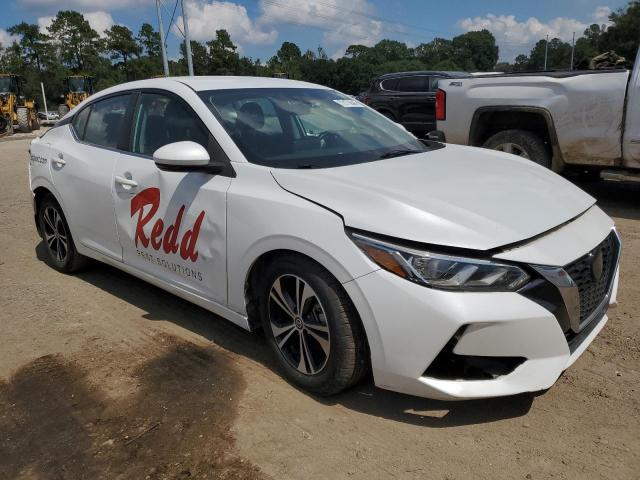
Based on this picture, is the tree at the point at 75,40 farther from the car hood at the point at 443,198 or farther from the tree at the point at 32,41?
the car hood at the point at 443,198

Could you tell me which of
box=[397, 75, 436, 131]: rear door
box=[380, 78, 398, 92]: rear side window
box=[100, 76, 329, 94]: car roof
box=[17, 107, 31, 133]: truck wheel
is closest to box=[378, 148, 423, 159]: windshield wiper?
box=[100, 76, 329, 94]: car roof

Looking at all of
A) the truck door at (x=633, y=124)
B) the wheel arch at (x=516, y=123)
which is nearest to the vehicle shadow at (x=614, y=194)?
the truck door at (x=633, y=124)

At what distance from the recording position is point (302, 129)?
3.55 metres

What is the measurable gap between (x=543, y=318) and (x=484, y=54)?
364 feet

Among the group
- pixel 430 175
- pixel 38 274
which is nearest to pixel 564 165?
pixel 430 175

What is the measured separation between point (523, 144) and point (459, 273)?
16.4ft

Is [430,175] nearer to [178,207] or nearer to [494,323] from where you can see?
[494,323]

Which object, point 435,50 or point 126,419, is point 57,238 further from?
point 435,50

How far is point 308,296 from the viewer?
9.03ft

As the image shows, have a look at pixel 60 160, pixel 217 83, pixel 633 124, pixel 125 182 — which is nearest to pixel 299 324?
pixel 125 182

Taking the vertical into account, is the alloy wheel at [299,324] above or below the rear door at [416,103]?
below

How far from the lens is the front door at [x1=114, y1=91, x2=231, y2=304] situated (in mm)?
3188

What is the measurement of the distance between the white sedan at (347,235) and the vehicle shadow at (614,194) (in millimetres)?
3431

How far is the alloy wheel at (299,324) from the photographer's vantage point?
9.02 ft
